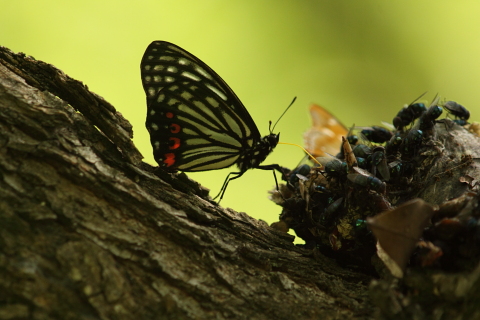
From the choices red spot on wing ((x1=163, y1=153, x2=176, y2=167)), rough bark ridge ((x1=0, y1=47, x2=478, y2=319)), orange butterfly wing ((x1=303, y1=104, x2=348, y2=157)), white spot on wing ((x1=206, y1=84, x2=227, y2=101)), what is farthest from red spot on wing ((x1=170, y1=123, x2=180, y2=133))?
orange butterfly wing ((x1=303, y1=104, x2=348, y2=157))

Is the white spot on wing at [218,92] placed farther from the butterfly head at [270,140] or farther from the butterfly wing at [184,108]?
the butterfly head at [270,140]

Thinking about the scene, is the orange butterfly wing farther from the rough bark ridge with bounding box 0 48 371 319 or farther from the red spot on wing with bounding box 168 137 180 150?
the rough bark ridge with bounding box 0 48 371 319

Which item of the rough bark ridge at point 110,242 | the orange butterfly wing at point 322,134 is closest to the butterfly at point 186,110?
the rough bark ridge at point 110,242

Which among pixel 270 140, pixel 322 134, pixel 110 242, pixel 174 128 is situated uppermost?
pixel 322 134

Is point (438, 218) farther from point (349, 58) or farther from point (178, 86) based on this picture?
point (349, 58)

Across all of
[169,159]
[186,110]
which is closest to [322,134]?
[186,110]

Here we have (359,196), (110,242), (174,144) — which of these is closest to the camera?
(110,242)

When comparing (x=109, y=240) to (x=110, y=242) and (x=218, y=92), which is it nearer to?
(x=110, y=242)
